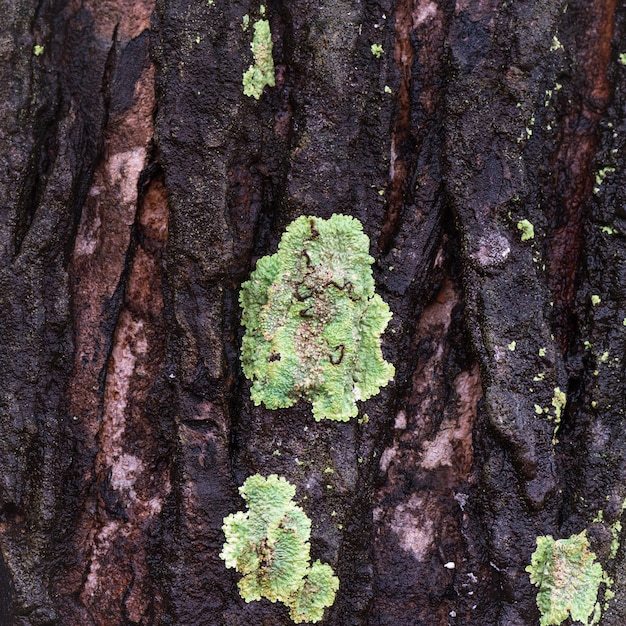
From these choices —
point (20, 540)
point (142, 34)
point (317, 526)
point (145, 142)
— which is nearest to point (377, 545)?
point (317, 526)

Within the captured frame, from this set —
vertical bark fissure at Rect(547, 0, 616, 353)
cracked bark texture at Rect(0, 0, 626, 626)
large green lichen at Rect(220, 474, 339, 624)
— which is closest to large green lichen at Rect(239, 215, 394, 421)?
cracked bark texture at Rect(0, 0, 626, 626)

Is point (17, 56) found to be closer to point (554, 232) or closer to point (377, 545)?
point (554, 232)

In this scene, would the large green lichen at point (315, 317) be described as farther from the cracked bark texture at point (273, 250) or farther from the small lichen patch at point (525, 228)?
the small lichen patch at point (525, 228)

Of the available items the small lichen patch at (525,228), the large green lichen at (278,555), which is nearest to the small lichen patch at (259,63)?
the small lichen patch at (525,228)

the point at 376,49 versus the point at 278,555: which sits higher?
the point at 376,49

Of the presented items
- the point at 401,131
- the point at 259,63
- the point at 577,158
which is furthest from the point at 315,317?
the point at 577,158

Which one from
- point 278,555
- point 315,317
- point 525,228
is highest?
point 525,228

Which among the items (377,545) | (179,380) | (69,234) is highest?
(69,234)

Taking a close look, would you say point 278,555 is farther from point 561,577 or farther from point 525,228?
point 525,228
